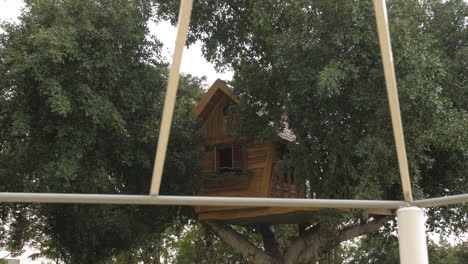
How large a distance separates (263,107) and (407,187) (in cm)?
1004

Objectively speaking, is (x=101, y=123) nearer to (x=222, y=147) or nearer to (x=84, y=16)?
(x=84, y=16)

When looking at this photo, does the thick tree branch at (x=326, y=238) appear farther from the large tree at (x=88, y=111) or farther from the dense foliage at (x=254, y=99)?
the large tree at (x=88, y=111)

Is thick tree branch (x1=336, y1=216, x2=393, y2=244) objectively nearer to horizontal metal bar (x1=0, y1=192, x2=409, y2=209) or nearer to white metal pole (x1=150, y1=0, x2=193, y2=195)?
horizontal metal bar (x1=0, y1=192, x2=409, y2=209)

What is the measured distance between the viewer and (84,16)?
37.7 ft

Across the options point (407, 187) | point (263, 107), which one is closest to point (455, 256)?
point (263, 107)

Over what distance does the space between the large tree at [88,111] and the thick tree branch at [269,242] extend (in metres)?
3.01

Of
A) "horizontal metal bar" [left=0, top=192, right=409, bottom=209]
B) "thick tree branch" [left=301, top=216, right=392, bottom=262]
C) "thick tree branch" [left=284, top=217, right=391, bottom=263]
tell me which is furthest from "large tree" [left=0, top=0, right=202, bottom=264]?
"horizontal metal bar" [left=0, top=192, right=409, bottom=209]

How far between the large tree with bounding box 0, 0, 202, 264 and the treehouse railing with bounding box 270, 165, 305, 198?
2.05 metres

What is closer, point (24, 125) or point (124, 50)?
point (24, 125)

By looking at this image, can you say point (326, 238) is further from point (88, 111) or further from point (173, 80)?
point (173, 80)

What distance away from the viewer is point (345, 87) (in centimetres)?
1148

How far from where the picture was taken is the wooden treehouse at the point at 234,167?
44.8ft

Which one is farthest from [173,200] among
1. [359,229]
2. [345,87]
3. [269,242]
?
[269,242]

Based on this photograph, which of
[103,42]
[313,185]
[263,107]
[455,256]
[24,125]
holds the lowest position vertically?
[455,256]
